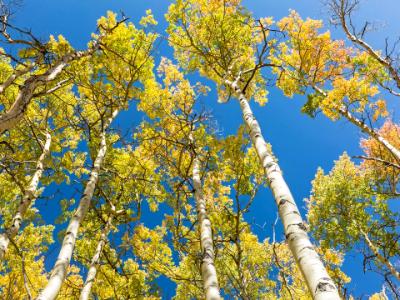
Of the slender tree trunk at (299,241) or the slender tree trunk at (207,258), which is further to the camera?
the slender tree trunk at (207,258)

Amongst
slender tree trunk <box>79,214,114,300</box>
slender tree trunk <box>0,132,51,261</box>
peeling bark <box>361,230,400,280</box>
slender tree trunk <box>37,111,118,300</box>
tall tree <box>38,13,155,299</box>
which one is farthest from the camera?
peeling bark <box>361,230,400,280</box>

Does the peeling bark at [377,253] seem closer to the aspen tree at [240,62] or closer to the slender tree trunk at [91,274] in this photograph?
the aspen tree at [240,62]

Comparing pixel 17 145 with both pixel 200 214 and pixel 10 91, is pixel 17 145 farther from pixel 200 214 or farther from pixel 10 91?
pixel 200 214

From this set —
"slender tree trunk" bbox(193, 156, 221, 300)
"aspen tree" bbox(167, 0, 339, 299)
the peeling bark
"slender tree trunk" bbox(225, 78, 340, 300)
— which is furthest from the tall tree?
the peeling bark

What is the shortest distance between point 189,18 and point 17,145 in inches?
243

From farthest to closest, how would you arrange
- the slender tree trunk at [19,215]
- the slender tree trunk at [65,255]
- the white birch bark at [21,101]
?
the slender tree trunk at [19,215]
the slender tree trunk at [65,255]
the white birch bark at [21,101]

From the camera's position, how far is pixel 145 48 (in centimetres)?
850

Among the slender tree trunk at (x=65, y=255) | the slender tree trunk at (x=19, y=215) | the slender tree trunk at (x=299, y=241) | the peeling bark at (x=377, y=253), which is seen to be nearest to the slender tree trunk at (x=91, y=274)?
the slender tree trunk at (x=65, y=255)

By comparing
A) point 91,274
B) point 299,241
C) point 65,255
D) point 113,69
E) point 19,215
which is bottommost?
point 299,241

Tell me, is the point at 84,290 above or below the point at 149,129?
below

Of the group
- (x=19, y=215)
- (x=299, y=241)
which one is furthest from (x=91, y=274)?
(x=299, y=241)

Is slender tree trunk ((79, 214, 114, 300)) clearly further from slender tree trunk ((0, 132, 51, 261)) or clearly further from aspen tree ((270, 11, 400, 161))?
aspen tree ((270, 11, 400, 161))

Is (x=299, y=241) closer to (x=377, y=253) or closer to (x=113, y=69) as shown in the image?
(x=113, y=69)

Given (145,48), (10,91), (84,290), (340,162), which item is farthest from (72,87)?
(340,162)
